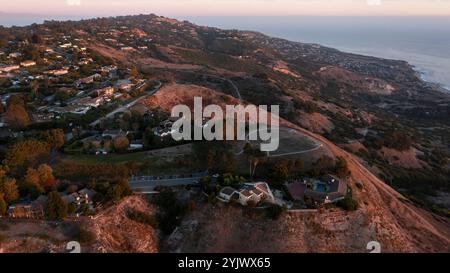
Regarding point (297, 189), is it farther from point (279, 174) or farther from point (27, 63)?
point (27, 63)

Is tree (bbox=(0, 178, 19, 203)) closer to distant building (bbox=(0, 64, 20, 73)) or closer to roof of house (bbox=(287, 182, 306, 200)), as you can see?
roof of house (bbox=(287, 182, 306, 200))

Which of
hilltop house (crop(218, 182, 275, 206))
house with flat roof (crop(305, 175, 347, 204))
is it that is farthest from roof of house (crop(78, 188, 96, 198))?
house with flat roof (crop(305, 175, 347, 204))

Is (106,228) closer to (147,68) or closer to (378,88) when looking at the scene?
(147,68)

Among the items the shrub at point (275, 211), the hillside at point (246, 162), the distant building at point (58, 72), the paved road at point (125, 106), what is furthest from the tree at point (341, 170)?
the distant building at point (58, 72)

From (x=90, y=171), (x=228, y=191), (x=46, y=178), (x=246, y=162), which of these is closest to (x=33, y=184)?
(x=46, y=178)
